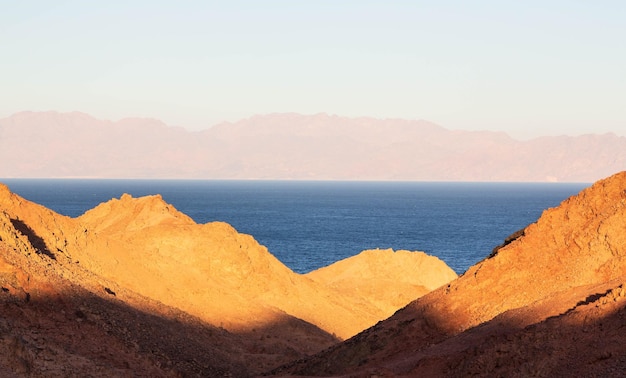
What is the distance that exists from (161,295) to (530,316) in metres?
25.2

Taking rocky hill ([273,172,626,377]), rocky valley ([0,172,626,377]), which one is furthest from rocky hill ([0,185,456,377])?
rocky hill ([273,172,626,377])

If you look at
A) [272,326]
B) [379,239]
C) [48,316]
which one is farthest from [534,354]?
[379,239]

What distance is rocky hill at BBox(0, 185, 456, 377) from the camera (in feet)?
92.8

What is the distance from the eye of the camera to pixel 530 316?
26.1 m

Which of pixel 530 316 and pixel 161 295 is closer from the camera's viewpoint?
pixel 530 316

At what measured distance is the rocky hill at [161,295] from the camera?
28297 millimetres

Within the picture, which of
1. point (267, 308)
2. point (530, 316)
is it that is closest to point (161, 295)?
point (267, 308)

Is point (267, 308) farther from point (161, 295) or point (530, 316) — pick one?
point (530, 316)

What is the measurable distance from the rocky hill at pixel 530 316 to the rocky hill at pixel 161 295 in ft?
21.1

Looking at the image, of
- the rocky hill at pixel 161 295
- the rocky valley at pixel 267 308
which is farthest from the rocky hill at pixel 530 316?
the rocky hill at pixel 161 295

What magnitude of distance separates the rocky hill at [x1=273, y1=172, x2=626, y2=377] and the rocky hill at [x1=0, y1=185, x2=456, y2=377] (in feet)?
21.1

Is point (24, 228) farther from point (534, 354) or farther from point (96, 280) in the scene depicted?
point (534, 354)

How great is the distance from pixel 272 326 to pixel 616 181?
843 inches

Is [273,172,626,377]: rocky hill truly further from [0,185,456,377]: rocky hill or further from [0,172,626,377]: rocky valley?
[0,185,456,377]: rocky hill
